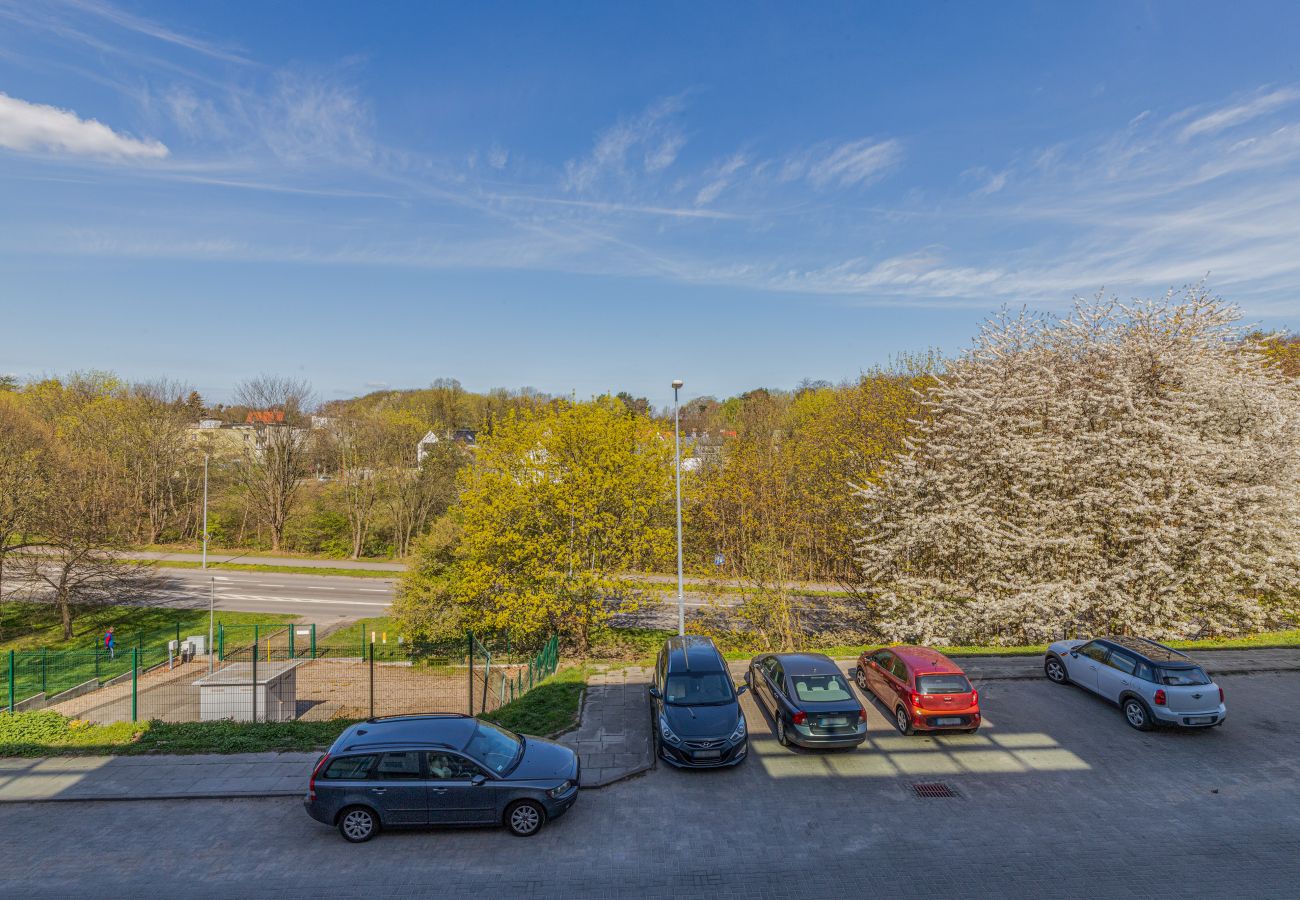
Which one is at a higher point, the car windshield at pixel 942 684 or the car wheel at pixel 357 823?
the car windshield at pixel 942 684

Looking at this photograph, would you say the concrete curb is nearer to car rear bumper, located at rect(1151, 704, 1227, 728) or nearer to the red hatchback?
the red hatchback

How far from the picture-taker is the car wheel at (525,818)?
29.8 ft

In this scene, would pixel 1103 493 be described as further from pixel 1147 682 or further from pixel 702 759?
pixel 702 759

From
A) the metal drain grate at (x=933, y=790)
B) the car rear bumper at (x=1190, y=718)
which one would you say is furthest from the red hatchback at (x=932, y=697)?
the car rear bumper at (x=1190, y=718)

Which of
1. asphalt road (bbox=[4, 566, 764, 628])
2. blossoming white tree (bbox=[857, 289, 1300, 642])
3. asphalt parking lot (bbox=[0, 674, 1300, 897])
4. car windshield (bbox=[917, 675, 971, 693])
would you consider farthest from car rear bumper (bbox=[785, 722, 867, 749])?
asphalt road (bbox=[4, 566, 764, 628])

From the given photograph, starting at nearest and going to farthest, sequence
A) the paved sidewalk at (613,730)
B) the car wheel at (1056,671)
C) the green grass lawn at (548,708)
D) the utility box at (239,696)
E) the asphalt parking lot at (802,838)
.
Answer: the asphalt parking lot at (802,838)
the paved sidewalk at (613,730)
the green grass lawn at (548,708)
the car wheel at (1056,671)
the utility box at (239,696)

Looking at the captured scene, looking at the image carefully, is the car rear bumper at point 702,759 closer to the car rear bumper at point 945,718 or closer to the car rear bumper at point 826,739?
the car rear bumper at point 826,739

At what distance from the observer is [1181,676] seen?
1194 centimetres

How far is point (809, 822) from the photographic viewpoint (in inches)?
368

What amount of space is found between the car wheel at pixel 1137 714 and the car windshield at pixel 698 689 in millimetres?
7425

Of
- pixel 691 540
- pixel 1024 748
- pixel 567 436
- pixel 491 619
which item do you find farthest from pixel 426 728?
pixel 691 540

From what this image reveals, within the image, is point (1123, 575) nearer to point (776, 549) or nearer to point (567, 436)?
point (776, 549)

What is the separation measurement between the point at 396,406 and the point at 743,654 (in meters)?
70.6

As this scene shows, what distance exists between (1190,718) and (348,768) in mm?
13723
